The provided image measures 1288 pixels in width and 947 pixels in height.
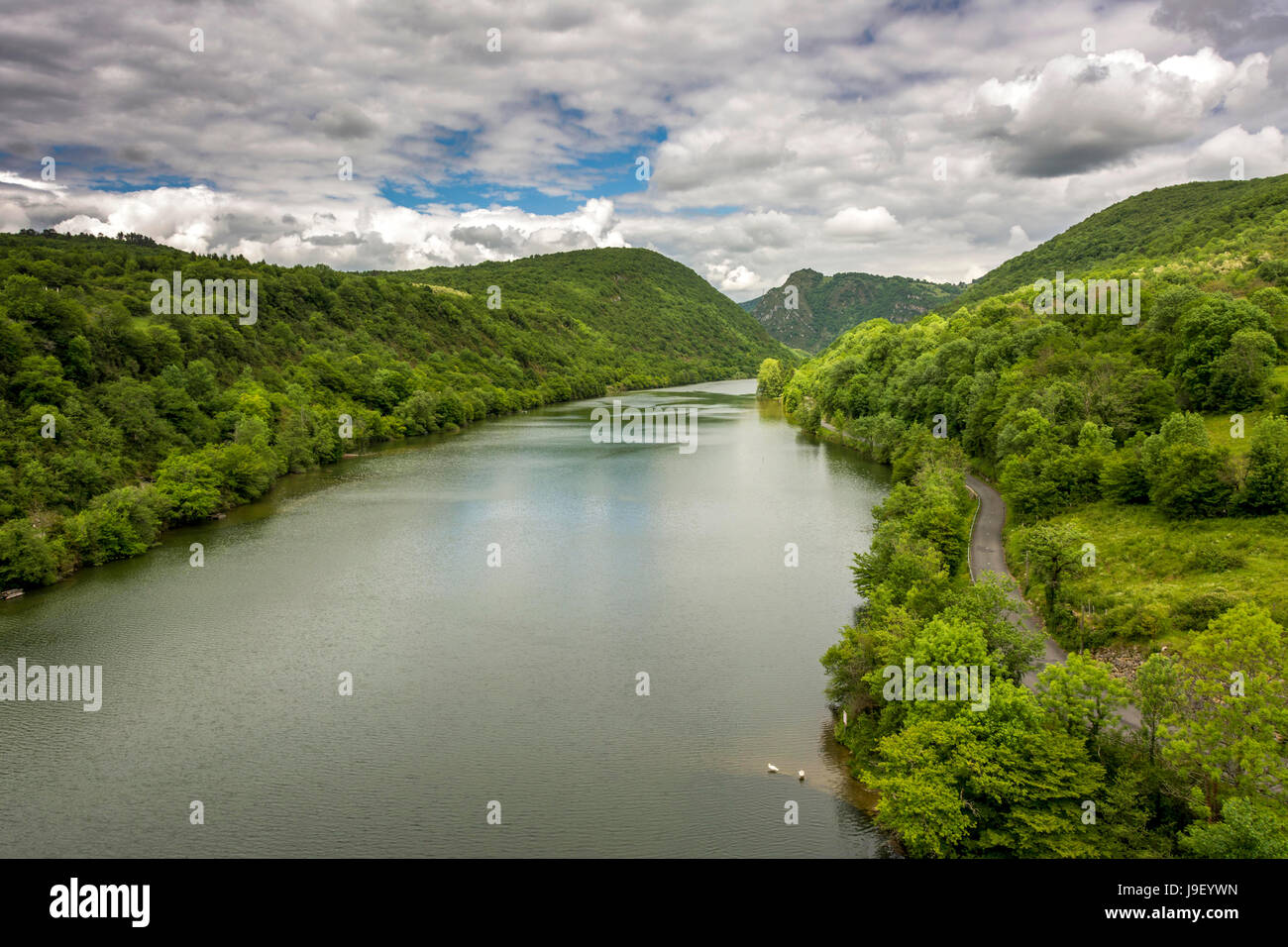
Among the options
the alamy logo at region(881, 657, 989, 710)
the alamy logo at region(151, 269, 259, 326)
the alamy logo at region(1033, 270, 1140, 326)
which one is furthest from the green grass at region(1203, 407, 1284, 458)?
the alamy logo at region(151, 269, 259, 326)

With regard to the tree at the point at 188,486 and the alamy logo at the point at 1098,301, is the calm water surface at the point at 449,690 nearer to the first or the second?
the tree at the point at 188,486

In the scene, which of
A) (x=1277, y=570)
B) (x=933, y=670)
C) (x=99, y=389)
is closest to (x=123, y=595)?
(x=99, y=389)

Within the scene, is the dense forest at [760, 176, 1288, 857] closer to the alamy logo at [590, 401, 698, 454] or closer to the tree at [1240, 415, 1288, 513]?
the tree at [1240, 415, 1288, 513]

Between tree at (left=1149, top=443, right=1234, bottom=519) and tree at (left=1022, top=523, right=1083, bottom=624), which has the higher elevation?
tree at (left=1149, top=443, right=1234, bottom=519)

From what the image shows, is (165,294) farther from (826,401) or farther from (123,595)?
(826,401)

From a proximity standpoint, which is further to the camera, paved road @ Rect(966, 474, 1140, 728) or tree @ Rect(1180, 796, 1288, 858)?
paved road @ Rect(966, 474, 1140, 728)

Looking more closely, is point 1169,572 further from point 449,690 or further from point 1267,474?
point 449,690

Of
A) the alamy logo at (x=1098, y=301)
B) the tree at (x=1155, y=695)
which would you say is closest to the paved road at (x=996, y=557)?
the tree at (x=1155, y=695)
